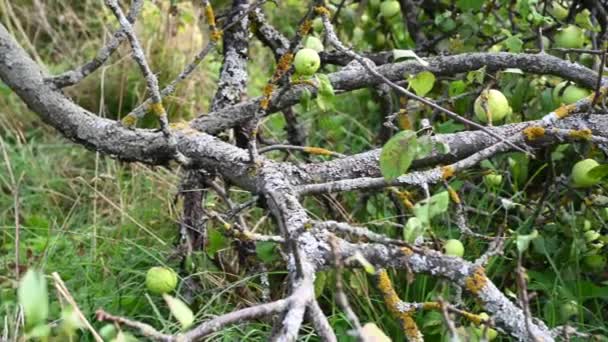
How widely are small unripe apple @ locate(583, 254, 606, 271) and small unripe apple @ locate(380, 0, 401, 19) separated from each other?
711 millimetres

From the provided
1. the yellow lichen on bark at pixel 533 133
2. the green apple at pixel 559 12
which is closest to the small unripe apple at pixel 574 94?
the yellow lichen on bark at pixel 533 133

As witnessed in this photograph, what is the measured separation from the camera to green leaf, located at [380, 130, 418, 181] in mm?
1062

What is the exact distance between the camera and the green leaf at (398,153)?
106 centimetres

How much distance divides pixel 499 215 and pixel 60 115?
92cm

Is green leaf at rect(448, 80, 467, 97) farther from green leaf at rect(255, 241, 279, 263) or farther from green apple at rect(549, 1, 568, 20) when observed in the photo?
green apple at rect(549, 1, 568, 20)

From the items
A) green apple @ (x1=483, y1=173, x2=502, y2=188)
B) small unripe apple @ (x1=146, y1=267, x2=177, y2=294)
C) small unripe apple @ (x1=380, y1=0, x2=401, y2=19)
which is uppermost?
small unripe apple @ (x1=380, y1=0, x2=401, y2=19)

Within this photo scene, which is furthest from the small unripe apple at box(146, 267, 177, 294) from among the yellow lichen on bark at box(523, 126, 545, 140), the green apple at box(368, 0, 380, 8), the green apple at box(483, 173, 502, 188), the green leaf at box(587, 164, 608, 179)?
the green apple at box(368, 0, 380, 8)

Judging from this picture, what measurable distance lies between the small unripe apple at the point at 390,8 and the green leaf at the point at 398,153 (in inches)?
37.9

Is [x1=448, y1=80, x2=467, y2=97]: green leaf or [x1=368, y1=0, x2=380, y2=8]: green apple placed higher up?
[x1=368, y1=0, x2=380, y2=8]: green apple

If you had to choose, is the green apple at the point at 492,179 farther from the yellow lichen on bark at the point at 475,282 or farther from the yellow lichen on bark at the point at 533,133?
the yellow lichen on bark at the point at 475,282

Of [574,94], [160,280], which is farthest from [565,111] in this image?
[160,280]

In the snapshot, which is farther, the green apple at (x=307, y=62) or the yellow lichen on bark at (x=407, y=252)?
the green apple at (x=307, y=62)

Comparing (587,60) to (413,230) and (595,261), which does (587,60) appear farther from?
(413,230)

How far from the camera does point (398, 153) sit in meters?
1.08
